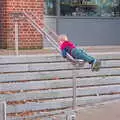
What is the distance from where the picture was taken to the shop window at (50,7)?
15156 millimetres

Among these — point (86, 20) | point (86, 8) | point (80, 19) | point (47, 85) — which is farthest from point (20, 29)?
point (47, 85)

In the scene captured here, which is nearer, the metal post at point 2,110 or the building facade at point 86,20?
the metal post at point 2,110

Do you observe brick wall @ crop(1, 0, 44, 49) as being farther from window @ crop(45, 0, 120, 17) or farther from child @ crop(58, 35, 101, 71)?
child @ crop(58, 35, 101, 71)

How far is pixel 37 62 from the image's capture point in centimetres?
1059

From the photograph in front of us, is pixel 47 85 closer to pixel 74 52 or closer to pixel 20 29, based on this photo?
pixel 74 52

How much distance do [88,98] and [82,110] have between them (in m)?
0.64

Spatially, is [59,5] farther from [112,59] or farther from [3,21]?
[112,59]

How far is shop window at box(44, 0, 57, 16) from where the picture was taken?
597 inches

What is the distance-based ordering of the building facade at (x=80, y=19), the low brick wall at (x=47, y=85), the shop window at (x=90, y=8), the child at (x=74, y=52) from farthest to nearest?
the shop window at (x=90, y=8) → the building facade at (x=80, y=19) → the low brick wall at (x=47, y=85) → the child at (x=74, y=52)

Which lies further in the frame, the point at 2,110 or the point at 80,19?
the point at 80,19

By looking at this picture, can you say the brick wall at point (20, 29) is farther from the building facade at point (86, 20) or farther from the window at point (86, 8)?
the window at point (86, 8)

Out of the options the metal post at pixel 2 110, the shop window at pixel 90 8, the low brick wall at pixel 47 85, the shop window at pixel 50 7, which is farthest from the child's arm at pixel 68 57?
the shop window at pixel 90 8

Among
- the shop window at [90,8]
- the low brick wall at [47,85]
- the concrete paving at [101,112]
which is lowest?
the concrete paving at [101,112]

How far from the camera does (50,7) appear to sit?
15.3 meters
